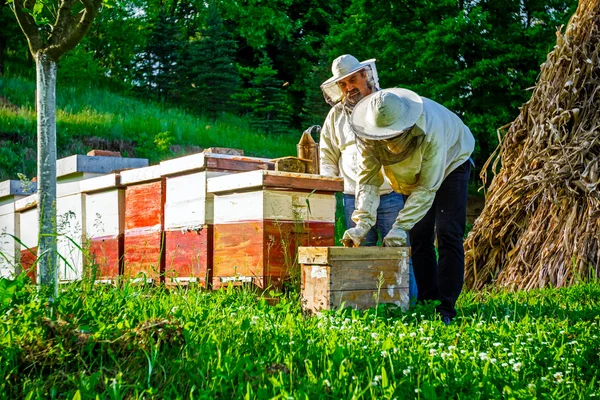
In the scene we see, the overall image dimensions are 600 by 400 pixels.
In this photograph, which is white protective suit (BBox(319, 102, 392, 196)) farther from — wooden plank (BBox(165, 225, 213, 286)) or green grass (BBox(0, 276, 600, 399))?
green grass (BBox(0, 276, 600, 399))

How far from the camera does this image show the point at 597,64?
665cm

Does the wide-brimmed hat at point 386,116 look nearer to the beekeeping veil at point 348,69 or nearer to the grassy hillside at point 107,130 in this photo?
the beekeeping veil at point 348,69

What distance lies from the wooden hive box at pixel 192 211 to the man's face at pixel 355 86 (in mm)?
886

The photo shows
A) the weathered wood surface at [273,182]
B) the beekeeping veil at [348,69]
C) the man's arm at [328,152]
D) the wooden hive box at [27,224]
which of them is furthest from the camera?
the wooden hive box at [27,224]

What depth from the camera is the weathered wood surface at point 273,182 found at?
4434mm

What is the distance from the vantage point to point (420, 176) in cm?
395

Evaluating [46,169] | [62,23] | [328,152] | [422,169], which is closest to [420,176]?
[422,169]

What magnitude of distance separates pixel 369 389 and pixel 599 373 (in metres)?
1.10

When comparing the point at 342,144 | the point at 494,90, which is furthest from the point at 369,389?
the point at 494,90

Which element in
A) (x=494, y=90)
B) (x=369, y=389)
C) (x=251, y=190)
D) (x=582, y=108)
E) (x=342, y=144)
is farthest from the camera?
(x=494, y=90)

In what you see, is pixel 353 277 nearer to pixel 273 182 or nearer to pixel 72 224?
pixel 273 182

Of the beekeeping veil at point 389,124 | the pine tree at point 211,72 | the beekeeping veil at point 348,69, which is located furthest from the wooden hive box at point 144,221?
the pine tree at point 211,72

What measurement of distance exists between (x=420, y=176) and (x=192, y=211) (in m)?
1.80

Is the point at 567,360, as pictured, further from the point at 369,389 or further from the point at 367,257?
the point at 367,257
